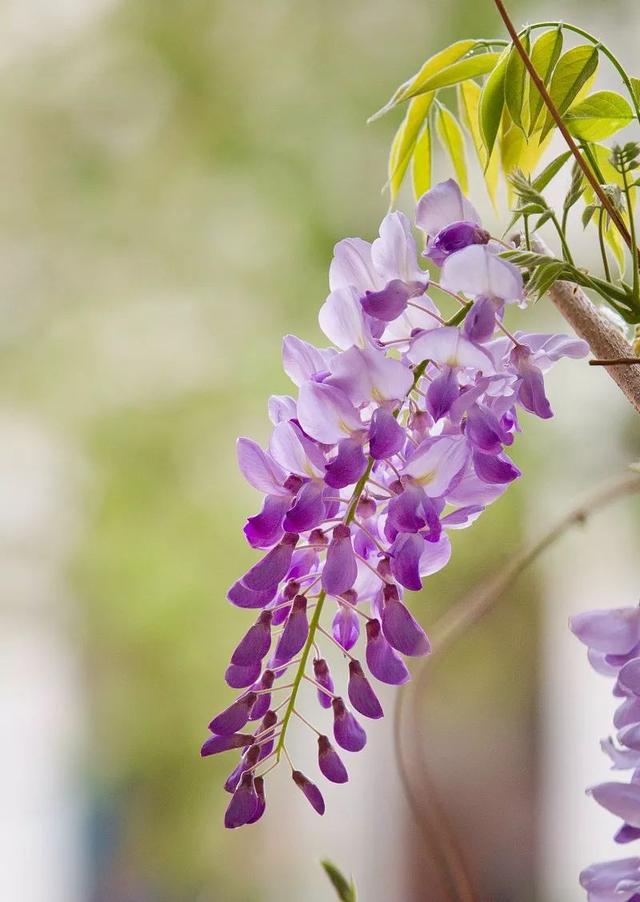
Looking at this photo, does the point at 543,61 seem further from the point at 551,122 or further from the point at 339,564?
the point at 339,564

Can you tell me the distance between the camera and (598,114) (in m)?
0.22

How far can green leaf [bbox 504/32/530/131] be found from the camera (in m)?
0.21

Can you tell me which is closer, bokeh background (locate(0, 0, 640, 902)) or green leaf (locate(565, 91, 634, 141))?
green leaf (locate(565, 91, 634, 141))

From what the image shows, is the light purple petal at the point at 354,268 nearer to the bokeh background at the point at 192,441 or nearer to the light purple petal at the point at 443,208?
the light purple petal at the point at 443,208

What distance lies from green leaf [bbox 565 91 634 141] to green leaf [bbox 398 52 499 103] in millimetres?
28

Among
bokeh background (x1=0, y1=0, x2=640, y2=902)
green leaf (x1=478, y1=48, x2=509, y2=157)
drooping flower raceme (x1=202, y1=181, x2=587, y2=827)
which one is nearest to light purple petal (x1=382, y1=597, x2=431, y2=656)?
drooping flower raceme (x1=202, y1=181, x2=587, y2=827)

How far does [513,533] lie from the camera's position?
74.6 inches

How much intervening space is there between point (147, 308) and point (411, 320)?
1813 mm

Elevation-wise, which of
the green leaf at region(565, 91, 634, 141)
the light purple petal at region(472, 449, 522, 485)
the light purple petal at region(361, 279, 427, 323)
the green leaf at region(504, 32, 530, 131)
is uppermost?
the green leaf at region(504, 32, 530, 131)

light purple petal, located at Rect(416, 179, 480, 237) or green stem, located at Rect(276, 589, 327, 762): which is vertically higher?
light purple petal, located at Rect(416, 179, 480, 237)

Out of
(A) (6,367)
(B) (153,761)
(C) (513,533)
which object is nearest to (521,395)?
(C) (513,533)

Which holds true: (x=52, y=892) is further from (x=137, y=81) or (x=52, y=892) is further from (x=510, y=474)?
(x=510, y=474)

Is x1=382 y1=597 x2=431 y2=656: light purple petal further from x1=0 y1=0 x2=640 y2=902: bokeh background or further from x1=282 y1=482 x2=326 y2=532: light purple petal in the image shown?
x1=0 y1=0 x2=640 y2=902: bokeh background

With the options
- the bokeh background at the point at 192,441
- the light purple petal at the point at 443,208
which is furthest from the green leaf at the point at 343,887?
the bokeh background at the point at 192,441
